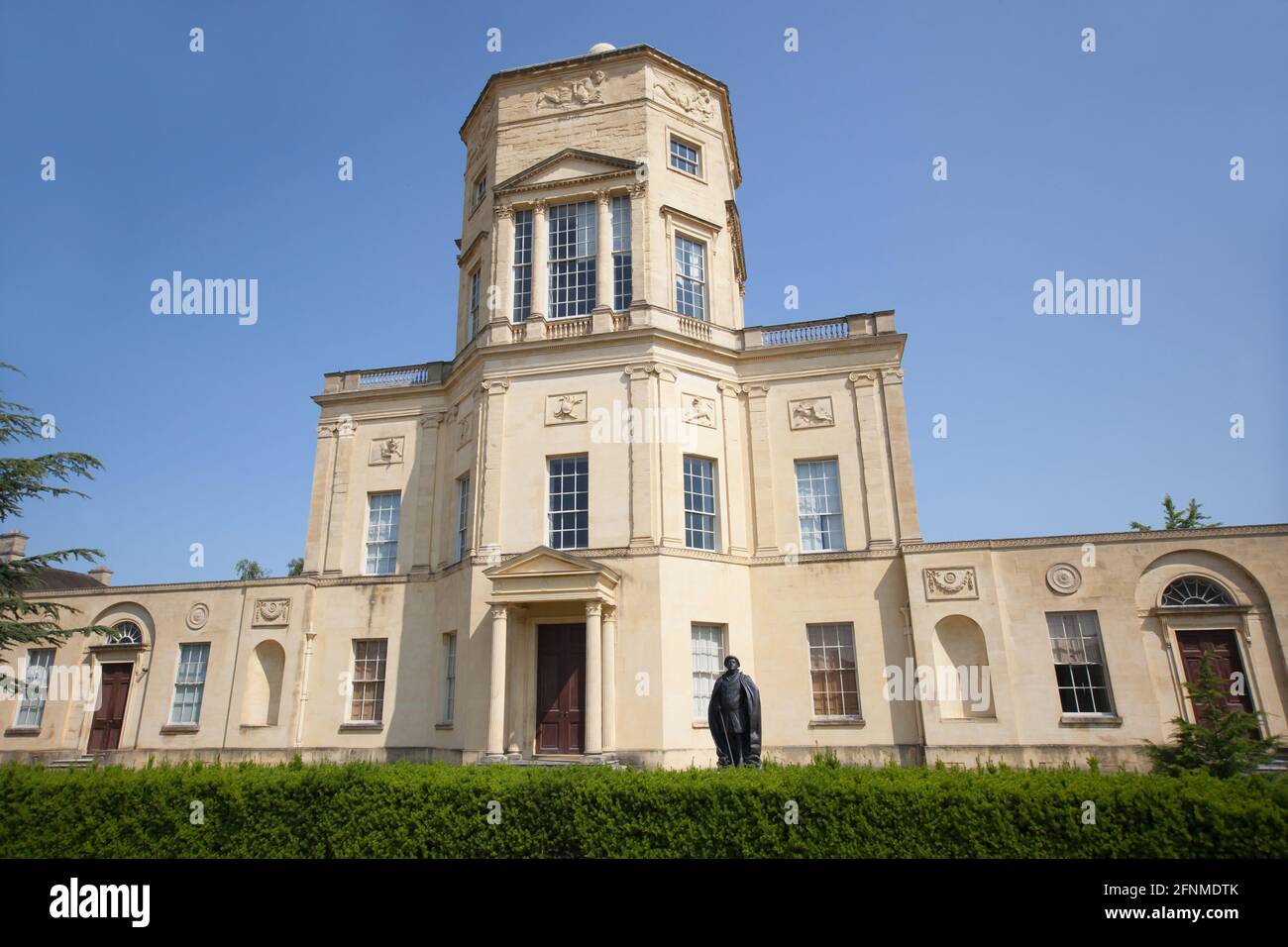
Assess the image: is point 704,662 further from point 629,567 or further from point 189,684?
point 189,684

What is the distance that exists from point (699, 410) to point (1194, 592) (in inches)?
518

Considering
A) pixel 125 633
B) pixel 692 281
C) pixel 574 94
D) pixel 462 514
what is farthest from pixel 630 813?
pixel 125 633

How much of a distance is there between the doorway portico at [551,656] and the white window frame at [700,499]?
2.67m

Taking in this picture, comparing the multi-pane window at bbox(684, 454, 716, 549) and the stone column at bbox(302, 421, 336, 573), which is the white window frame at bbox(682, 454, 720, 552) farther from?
the stone column at bbox(302, 421, 336, 573)

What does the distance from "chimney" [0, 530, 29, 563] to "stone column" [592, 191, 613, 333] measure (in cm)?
3373

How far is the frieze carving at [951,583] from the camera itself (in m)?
18.8

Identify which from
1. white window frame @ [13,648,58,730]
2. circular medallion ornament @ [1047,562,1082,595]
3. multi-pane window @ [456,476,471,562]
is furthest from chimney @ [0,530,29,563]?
circular medallion ornament @ [1047,562,1082,595]

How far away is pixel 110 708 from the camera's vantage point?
75.7ft

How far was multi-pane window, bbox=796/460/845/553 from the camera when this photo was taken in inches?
813

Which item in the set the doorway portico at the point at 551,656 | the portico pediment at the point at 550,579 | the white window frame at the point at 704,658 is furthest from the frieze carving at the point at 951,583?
the portico pediment at the point at 550,579
